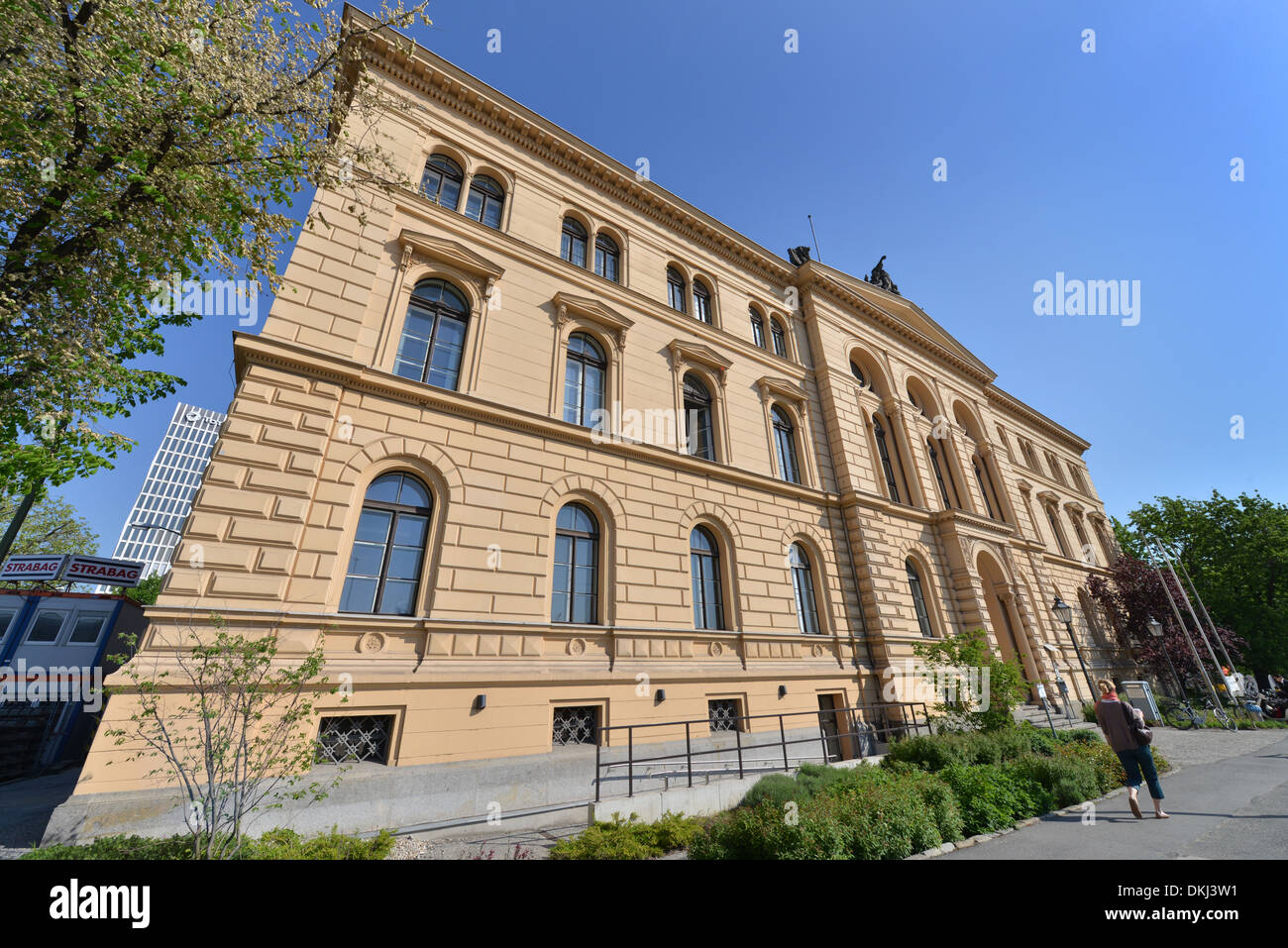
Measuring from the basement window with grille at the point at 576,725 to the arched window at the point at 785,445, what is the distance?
371 inches

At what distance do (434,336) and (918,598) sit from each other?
17.5 metres

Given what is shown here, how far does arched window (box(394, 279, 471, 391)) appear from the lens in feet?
35.3

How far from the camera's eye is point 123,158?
6.58 m

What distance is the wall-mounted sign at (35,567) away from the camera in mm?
13766

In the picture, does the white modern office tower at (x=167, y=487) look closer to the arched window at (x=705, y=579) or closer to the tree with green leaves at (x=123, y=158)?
the tree with green leaves at (x=123, y=158)

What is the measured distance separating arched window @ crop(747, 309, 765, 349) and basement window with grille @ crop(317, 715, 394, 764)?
52.5 feet

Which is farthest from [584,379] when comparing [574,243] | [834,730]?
[834,730]

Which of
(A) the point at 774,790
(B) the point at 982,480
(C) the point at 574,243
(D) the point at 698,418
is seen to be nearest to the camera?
(A) the point at 774,790

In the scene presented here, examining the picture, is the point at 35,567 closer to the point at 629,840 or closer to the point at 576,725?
the point at 576,725
